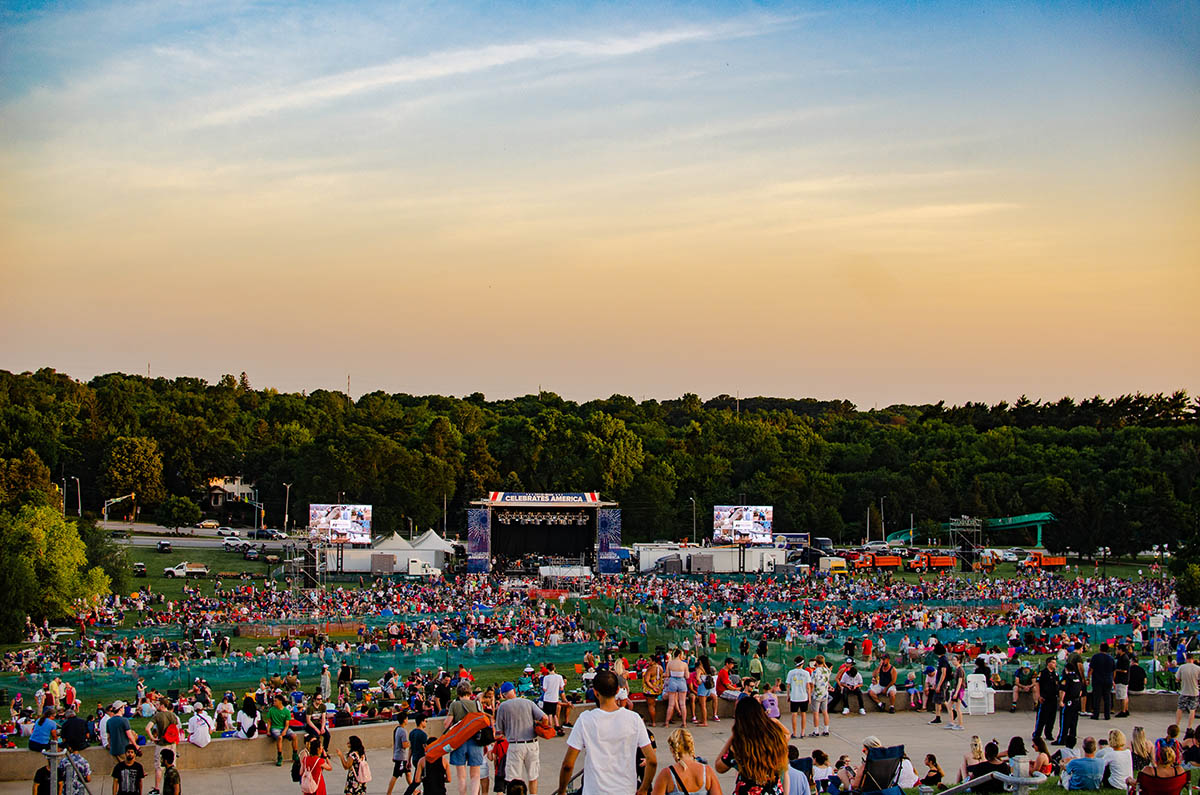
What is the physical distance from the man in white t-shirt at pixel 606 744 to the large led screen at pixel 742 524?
59118 millimetres

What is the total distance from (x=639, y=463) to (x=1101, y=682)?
Answer: 3151 inches

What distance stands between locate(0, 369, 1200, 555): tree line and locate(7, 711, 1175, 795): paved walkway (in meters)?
58.3

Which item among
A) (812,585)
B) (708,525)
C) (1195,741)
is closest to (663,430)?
(708,525)

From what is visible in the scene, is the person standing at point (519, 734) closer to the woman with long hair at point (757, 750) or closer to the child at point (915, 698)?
the woman with long hair at point (757, 750)

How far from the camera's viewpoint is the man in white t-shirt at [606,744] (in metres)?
8.01

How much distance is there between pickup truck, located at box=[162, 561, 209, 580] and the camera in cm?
6009

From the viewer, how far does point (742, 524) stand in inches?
2635

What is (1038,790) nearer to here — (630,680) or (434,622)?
(630,680)

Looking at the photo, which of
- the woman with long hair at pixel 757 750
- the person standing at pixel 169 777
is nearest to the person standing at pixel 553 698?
the person standing at pixel 169 777

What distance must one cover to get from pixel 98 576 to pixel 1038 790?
124 feet

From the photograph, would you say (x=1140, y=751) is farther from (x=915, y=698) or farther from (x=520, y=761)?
(x=915, y=698)

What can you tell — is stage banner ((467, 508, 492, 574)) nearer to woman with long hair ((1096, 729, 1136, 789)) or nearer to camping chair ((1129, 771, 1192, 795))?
woman with long hair ((1096, 729, 1136, 789))

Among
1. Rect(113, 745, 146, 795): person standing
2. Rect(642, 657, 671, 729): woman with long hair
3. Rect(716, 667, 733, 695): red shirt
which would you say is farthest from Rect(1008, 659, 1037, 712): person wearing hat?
Rect(113, 745, 146, 795): person standing

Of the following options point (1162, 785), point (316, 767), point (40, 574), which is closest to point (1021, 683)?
point (1162, 785)
